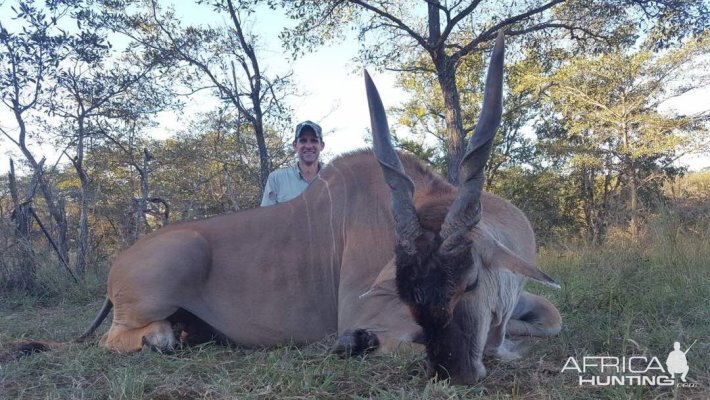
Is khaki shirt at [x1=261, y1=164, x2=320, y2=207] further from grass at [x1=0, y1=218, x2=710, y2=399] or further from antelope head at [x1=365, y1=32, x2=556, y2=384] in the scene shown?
antelope head at [x1=365, y1=32, x2=556, y2=384]

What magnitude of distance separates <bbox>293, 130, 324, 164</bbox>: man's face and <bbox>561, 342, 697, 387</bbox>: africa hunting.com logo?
11.4 feet

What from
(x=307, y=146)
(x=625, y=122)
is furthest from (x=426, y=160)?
(x=625, y=122)

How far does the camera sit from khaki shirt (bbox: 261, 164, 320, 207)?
5398 millimetres

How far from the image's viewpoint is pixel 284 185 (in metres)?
5.47

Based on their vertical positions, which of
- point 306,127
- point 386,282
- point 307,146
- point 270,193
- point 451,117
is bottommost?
point 386,282

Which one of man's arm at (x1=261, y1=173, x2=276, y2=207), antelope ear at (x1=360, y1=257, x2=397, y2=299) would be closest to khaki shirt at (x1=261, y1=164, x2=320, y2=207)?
man's arm at (x1=261, y1=173, x2=276, y2=207)

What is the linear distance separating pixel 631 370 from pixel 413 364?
786 millimetres

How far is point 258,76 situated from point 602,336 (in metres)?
8.64

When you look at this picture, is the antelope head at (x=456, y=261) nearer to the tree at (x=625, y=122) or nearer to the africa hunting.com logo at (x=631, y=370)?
the africa hunting.com logo at (x=631, y=370)

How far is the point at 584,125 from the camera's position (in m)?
17.5

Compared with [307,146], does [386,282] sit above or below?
below

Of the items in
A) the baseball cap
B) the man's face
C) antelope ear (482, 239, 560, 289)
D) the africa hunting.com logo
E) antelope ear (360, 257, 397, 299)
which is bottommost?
the africa hunting.com logo

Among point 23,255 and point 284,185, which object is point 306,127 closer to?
→ point 284,185

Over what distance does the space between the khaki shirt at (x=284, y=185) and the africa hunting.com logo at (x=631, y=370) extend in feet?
11.2
